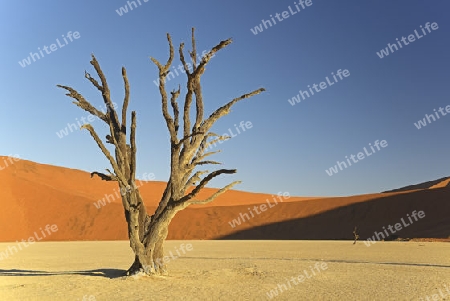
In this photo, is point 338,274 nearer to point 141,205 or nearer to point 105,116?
point 141,205

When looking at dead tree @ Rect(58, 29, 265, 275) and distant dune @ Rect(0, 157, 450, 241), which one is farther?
distant dune @ Rect(0, 157, 450, 241)

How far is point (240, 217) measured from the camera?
67125 millimetres

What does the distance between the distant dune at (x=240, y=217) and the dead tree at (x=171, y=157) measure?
115ft

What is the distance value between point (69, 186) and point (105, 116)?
95801 mm

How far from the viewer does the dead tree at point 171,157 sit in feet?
46.6

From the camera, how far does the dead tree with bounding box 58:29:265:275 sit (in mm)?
14211

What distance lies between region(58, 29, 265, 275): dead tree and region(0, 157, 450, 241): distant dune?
3520cm

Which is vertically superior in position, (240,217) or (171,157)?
(171,157)

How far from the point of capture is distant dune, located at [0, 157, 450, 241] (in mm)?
54969

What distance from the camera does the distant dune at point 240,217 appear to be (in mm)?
54969

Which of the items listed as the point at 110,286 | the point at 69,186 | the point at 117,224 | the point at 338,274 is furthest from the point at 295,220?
the point at 69,186

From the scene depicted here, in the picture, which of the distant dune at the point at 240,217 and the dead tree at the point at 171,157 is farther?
the distant dune at the point at 240,217

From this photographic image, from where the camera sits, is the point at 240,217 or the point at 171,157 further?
the point at 240,217

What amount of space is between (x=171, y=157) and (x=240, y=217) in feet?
175
